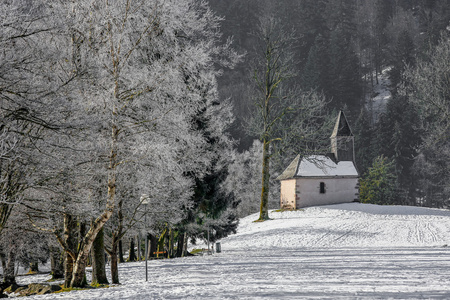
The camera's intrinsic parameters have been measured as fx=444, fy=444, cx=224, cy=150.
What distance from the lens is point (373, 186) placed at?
1829 inches

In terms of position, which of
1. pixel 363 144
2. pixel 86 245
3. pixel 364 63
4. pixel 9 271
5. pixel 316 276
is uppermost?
pixel 364 63

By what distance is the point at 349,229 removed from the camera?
27.2 meters

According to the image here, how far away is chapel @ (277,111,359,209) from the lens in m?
38.8

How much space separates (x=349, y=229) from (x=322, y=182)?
40.1 ft

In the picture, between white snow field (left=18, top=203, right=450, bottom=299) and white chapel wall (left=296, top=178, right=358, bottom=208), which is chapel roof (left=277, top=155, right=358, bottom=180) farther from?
white snow field (left=18, top=203, right=450, bottom=299)

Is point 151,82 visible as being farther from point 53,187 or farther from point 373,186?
point 373,186

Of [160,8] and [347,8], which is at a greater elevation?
[347,8]

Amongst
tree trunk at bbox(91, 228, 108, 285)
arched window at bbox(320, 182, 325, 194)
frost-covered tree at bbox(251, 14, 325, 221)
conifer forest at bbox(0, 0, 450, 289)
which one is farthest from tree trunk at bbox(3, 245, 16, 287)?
arched window at bbox(320, 182, 325, 194)

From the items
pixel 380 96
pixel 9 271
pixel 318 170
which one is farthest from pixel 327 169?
pixel 380 96

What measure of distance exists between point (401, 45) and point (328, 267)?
71625 millimetres

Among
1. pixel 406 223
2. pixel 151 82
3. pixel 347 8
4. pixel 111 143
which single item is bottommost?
pixel 406 223

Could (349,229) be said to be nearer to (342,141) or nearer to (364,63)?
(342,141)

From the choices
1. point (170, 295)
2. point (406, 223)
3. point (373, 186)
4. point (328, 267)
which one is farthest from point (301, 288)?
point (373, 186)

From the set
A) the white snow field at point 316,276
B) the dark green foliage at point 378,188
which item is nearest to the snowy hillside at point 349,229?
the white snow field at point 316,276
